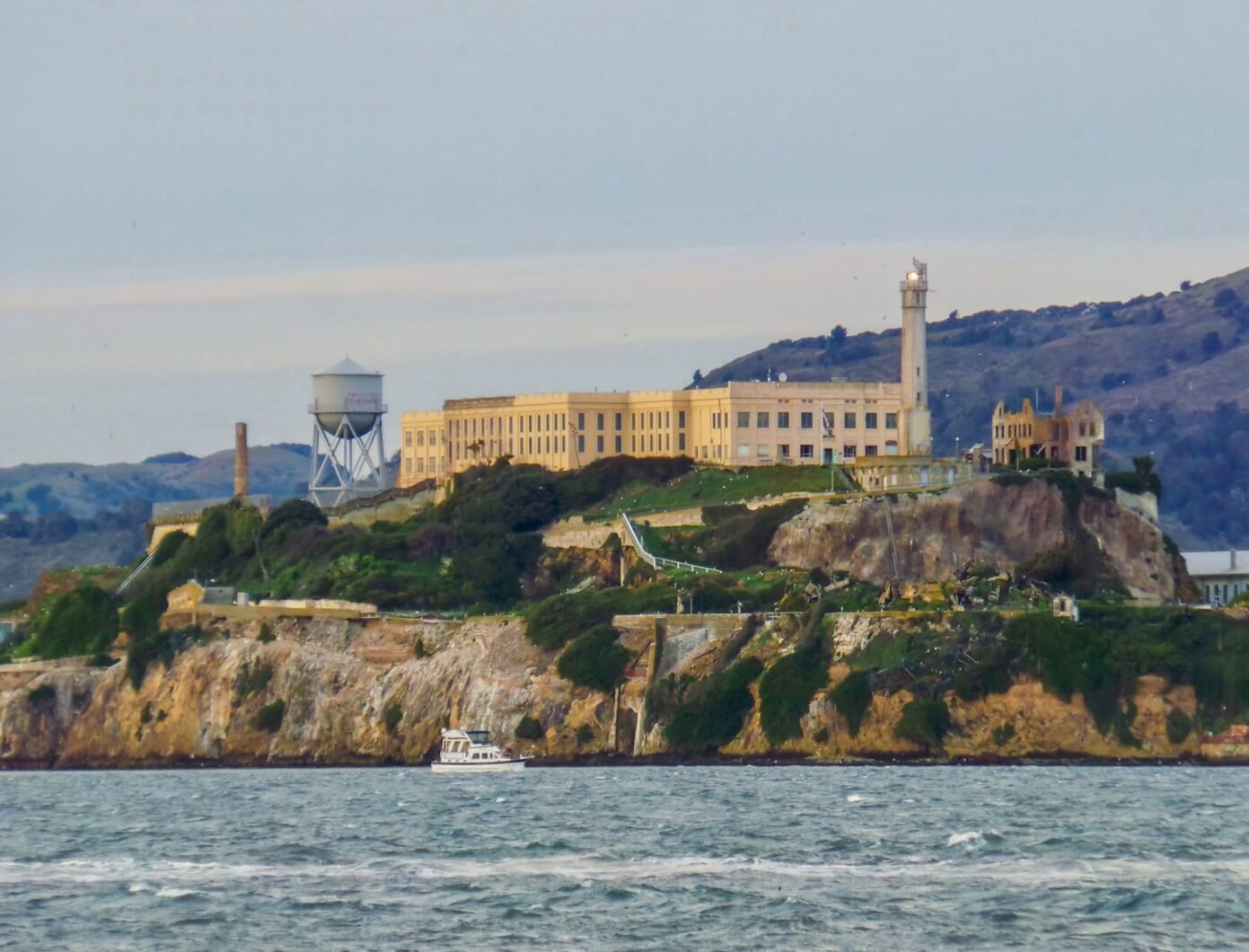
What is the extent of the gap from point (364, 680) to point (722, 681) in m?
22.1

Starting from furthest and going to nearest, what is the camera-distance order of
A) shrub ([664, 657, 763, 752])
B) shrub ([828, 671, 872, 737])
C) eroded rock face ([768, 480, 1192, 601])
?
eroded rock face ([768, 480, 1192, 601]) → shrub ([664, 657, 763, 752]) → shrub ([828, 671, 872, 737])

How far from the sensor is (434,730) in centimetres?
15075

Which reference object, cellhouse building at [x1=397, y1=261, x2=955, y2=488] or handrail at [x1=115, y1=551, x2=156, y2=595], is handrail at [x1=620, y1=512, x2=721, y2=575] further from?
handrail at [x1=115, y1=551, x2=156, y2=595]

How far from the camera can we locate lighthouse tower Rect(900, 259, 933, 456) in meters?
177

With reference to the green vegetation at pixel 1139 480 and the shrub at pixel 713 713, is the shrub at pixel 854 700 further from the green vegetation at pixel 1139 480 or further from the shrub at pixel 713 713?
the green vegetation at pixel 1139 480

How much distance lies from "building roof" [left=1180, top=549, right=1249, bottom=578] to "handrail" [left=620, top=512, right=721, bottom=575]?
31.0m

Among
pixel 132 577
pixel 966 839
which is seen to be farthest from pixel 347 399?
pixel 966 839

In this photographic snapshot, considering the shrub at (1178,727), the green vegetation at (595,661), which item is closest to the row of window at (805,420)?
the green vegetation at (595,661)

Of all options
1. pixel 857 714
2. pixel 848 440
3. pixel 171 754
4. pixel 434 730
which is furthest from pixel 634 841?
pixel 848 440

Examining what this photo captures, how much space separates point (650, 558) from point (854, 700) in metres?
28.9

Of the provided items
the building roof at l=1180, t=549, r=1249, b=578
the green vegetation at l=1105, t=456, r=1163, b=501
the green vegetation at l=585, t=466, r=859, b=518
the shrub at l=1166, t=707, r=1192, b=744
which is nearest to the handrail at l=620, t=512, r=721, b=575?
the green vegetation at l=585, t=466, r=859, b=518

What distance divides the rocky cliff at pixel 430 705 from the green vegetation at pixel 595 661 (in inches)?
21.8

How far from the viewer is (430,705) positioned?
152 metres

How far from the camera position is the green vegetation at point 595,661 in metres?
147
